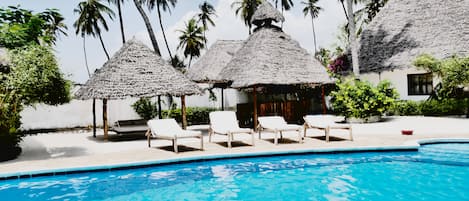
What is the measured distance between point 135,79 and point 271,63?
5339 mm

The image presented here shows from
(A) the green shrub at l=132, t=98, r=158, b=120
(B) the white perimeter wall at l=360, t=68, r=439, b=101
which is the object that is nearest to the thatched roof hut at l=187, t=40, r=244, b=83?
(A) the green shrub at l=132, t=98, r=158, b=120

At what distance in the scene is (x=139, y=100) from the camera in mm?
18781

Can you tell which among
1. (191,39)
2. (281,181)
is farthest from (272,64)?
(191,39)

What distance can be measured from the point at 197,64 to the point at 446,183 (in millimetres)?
15082

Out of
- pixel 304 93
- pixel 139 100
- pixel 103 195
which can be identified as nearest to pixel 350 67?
pixel 304 93

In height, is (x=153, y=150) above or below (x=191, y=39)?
below

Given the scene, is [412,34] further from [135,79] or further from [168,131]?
[168,131]

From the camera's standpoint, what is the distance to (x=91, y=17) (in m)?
36.2

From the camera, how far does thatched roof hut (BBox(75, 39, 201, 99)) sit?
12.1m

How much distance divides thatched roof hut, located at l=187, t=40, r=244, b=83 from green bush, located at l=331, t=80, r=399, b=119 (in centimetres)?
569

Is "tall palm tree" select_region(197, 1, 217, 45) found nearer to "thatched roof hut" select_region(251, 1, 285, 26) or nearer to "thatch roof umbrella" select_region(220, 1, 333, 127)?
"thatched roof hut" select_region(251, 1, 285, 26)

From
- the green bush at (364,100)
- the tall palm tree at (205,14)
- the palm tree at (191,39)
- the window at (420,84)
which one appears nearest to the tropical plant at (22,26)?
the green bush at (364,100)

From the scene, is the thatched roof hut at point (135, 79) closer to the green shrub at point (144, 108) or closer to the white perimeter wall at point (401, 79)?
the green shrub at point (144, 108)

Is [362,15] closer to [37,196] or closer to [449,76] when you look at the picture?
[449,76]
